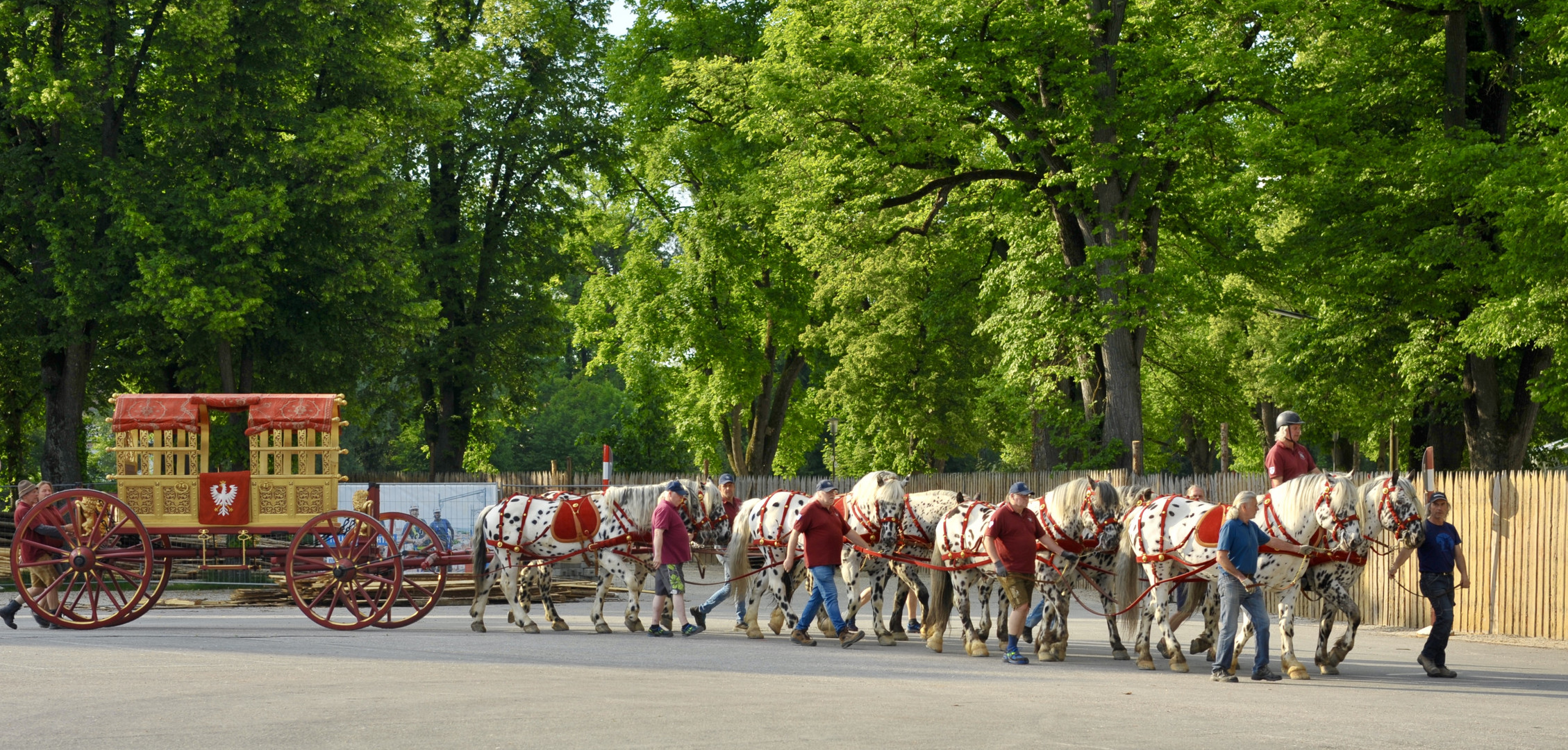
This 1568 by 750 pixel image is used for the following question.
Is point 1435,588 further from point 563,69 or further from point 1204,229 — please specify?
point 563,69

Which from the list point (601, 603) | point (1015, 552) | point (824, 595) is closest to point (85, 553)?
point (601, 603)

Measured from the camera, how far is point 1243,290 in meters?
33.2

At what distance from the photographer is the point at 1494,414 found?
26.9 meters

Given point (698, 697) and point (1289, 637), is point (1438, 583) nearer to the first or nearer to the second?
point (1289, 637)

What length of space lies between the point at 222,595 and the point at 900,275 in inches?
789

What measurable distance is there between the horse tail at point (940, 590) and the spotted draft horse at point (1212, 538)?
2010 mm

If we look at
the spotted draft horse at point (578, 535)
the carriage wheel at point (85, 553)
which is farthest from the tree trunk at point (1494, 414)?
the carriage wheel at point (85, 553)

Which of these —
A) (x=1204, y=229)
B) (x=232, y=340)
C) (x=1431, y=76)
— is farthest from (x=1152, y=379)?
(x=232, y=340)

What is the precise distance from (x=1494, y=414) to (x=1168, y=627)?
1581 centimetres

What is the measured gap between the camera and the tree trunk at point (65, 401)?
1153 inches

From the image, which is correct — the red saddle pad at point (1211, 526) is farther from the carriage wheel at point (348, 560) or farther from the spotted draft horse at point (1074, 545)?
the carriage wheel at point (348, 560)

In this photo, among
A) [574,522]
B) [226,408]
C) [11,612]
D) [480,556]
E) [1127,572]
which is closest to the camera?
[1127,572]

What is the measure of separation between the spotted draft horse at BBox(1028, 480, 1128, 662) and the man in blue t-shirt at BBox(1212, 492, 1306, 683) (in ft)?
5.40

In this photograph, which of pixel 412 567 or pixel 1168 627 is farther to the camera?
pixel 412 567
